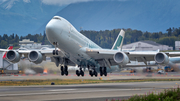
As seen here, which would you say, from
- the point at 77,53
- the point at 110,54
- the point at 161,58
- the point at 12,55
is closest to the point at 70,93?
the point at 77,53

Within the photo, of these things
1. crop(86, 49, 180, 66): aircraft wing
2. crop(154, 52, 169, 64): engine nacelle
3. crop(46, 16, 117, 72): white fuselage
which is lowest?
crop(154, 52, 169, 64): engine nacelle

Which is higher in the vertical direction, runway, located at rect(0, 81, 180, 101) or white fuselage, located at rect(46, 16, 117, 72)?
white fuselage, located at rect(46, 16, 117, 72)

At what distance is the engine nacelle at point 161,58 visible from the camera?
29.3 m

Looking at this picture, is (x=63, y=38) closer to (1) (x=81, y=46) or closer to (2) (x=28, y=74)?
(1) (x=81, y=46)

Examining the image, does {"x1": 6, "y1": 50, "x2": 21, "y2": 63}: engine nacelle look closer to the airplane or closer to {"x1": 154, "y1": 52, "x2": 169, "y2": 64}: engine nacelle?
the airplane

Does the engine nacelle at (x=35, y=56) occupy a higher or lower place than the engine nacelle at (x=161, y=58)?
higher

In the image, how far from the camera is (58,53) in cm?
3034

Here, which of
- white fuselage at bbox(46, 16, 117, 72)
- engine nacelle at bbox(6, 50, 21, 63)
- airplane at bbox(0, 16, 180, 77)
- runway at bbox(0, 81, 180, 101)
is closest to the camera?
runway at bbox(0, 81, 180, 101)

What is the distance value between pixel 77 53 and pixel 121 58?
208 inches

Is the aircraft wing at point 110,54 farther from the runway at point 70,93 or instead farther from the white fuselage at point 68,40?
the runway at point 70,93

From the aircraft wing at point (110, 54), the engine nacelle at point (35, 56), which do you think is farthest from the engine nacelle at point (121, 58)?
the engine nacelle at point (35, 56)

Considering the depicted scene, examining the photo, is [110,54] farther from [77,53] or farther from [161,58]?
[161,58]

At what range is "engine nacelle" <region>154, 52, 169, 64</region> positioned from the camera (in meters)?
29.3

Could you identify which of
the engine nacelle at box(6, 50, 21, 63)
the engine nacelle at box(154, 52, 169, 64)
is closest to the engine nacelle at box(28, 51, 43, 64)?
the engine nacelle at box(6, 50, 21, 63)
